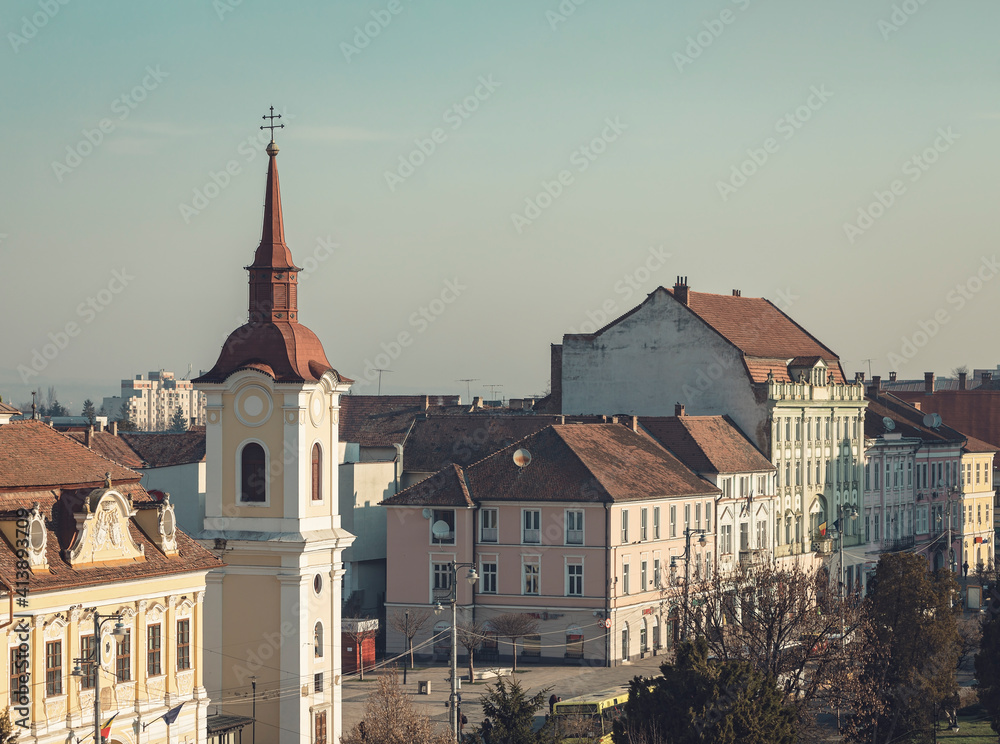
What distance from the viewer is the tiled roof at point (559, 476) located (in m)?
78.4

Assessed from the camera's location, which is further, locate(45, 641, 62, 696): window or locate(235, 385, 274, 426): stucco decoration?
locate(235, 385, 274, 426): stucco decoration

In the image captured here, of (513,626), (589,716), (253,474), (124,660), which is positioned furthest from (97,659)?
(513,626)

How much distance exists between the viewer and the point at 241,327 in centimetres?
5606

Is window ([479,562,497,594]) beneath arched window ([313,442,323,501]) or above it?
beneath

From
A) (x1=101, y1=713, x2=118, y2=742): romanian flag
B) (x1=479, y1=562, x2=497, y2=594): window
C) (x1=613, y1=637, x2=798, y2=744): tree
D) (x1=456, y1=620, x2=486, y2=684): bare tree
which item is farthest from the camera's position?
(x1=479, y1=562, x2=497, y2=594): window

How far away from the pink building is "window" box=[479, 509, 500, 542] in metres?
0.05

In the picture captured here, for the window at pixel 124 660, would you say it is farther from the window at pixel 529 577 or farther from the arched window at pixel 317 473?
the window at pixel 529 577

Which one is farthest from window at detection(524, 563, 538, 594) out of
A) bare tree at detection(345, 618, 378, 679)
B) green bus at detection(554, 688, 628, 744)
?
green bus at detection(554, 688, 628, 744)

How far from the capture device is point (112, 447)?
318 ft

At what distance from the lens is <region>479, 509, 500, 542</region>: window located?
Result: 79.1 meters

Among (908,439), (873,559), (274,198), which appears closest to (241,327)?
(274,198)

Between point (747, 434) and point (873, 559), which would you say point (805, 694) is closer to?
point (747, 434)

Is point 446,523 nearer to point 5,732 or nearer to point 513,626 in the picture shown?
point 513,626

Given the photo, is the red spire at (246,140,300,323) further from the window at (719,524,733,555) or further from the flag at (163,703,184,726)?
the window at (719,524,733,555)
